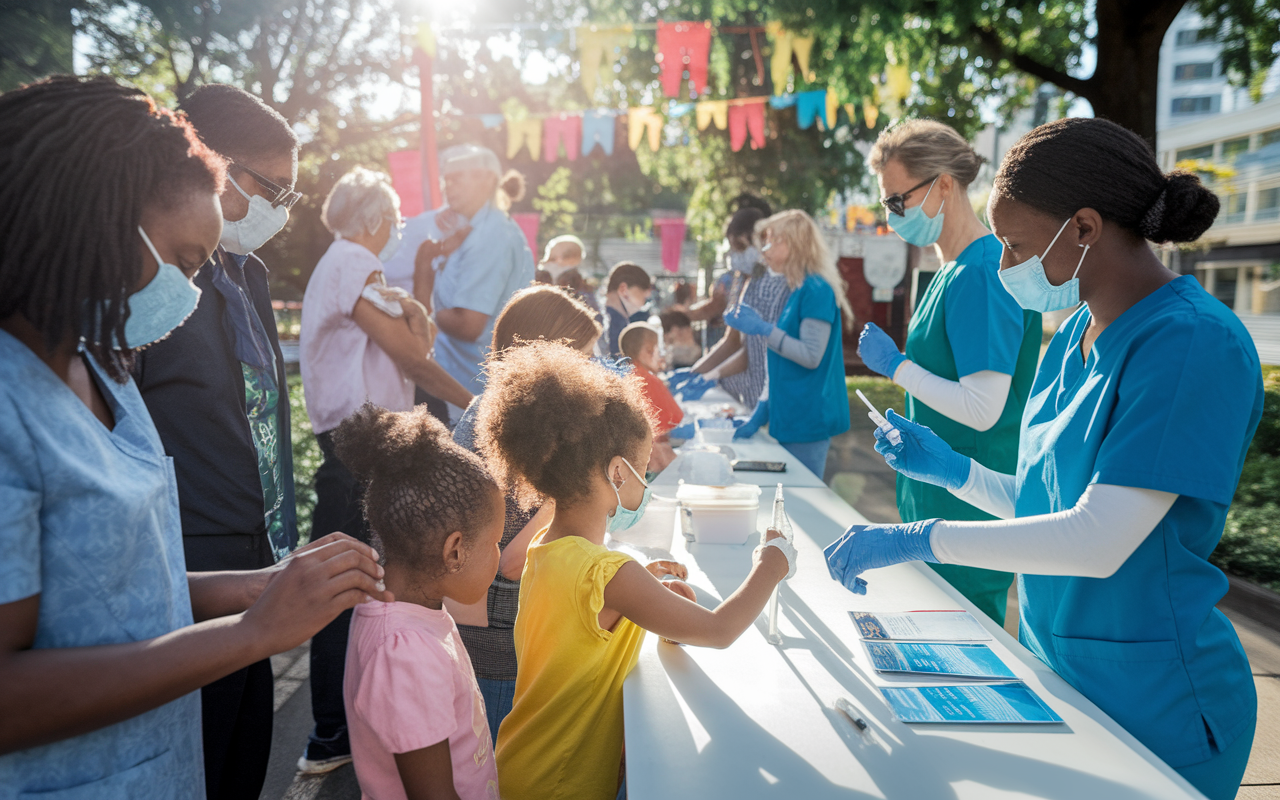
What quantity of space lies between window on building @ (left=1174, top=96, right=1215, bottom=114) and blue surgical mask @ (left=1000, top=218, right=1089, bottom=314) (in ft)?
187

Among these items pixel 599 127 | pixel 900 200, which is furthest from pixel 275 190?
pixel 599 127

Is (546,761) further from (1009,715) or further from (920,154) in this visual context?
(920,154)

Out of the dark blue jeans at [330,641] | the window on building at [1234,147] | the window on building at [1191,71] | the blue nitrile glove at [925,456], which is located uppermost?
the window on building at [1191,71]

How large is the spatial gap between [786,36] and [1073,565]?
255 inches

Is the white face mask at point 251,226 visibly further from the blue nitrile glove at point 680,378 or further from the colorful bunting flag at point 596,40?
the colorful bunting flag at point 596,40

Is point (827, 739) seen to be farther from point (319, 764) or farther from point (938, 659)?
point (319, 764)

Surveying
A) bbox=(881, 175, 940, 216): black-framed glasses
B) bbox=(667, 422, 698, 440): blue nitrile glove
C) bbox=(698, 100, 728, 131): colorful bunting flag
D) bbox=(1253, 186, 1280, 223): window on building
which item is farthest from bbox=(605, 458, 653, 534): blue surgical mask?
bbox=(1253, 186, 1280, 223): window on building

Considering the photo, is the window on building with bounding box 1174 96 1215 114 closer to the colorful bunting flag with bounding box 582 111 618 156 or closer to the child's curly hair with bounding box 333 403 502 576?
the colorful bunting flag with bounding box 582 111 618 156

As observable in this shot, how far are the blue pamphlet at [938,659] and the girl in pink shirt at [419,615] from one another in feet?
2.58

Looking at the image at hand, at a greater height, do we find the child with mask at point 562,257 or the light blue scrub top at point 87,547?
the child with mask at point 562,257

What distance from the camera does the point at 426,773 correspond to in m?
1.25

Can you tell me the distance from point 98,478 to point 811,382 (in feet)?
9.78

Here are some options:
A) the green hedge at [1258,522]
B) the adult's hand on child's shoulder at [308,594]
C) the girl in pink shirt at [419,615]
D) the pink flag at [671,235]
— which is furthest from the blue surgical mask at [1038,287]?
the pink flag at [671,235]

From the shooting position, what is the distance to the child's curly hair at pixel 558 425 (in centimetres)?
157
